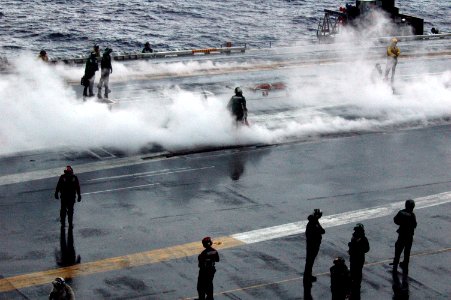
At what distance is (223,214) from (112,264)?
3853 mm

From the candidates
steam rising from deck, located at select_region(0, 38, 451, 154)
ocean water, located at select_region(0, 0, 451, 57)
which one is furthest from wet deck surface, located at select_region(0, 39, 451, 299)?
ocean water, located at select_region(0, 0, 451, 57)

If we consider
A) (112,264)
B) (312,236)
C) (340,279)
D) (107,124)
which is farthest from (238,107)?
(340,279)

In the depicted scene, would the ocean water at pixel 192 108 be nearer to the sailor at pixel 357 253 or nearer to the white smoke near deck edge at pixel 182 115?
the white smoke near deck edge at pixel 182 115

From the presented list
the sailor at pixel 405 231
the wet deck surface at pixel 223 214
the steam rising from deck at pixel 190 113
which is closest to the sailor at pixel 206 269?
the wet deck surface at pixel 223 214

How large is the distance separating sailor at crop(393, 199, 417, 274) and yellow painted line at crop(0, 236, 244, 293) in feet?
10.6

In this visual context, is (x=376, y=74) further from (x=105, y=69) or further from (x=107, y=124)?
(x=107, y=124)

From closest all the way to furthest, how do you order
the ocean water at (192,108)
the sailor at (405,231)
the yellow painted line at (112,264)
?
the yellow painted line at (112,264) → the sailor at (405,231) → the ocean water at (192,108)

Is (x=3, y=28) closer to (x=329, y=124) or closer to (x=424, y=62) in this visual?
(x=424, y=62)

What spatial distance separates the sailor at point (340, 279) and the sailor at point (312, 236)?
151 centimetres

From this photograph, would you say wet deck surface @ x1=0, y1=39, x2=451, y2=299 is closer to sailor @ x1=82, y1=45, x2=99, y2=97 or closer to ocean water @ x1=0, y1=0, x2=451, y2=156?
ocean water @ x1=0, y1=0, x2=451, y2=156

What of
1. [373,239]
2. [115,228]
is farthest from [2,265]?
[373,239]

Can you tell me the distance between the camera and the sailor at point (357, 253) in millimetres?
15562

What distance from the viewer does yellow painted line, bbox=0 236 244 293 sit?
53.0 feet

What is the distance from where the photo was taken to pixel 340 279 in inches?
569
